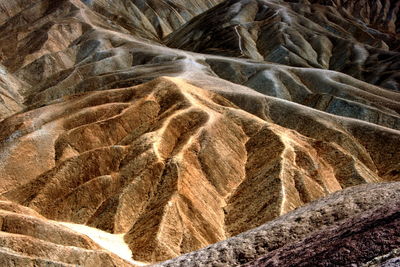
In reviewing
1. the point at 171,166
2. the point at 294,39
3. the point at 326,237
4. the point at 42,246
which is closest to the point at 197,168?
the point at 171,166

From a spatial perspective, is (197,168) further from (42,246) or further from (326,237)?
(326,237)

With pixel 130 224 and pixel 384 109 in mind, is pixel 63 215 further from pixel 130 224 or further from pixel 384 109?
pixel 384 109

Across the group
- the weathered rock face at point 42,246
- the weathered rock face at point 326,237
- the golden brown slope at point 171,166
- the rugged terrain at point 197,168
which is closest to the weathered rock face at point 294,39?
the rugged terrain at point 197,168

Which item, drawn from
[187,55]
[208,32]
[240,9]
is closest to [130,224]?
[187,55]

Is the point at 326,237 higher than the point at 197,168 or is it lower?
higher

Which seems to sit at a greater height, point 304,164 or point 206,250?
point 206,250

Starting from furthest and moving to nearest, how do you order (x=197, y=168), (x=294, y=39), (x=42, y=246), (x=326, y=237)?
(x=294, y=39)
(x=197, y=168)
(x=42, y=246)
(x=326, y=237)

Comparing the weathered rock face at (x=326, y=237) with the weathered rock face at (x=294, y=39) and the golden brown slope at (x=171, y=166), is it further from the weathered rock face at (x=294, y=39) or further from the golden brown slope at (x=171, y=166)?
the weathered rock face at (x=294, y=39)

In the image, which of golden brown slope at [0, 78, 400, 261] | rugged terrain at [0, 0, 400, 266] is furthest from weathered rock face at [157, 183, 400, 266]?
golden brown slope at [0, 78, 400, 261]

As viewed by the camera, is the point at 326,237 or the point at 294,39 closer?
the point at 326,237

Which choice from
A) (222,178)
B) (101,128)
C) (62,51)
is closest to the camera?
(222,178)
